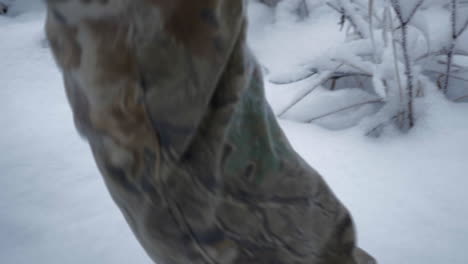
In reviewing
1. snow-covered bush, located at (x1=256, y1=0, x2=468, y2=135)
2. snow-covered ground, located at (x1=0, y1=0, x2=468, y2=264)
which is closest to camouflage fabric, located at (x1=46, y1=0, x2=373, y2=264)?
snow-covered ground, located at (x1=0, y1=0, x2=468, y2=264)

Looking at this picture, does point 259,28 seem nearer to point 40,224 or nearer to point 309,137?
point 309,137

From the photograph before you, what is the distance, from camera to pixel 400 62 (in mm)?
748

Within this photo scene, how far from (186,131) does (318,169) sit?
Answer: 465mm

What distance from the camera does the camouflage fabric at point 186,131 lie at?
20 cm

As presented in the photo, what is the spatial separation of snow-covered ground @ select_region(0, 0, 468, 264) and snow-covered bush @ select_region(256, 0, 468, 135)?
0.15 feet

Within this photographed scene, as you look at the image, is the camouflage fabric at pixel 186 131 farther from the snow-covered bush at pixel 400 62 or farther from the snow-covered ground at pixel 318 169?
the snow-covered bush at pixel 400 62

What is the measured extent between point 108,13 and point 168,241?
164mm

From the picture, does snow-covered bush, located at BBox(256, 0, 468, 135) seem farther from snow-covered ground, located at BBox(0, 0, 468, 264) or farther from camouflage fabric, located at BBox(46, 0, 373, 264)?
camouflage fabric, located at BBox(46, 0, 373, 264)

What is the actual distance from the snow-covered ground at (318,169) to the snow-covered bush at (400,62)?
5 cm

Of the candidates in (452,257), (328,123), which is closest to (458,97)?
(328,123)

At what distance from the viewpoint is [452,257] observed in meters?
0.49

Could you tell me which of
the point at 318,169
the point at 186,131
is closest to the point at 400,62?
the point at 318,169

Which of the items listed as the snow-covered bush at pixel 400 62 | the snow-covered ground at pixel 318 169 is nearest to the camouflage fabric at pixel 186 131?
the snow-covered ground at pixel 318 169

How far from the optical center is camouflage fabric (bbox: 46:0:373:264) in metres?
0.20
